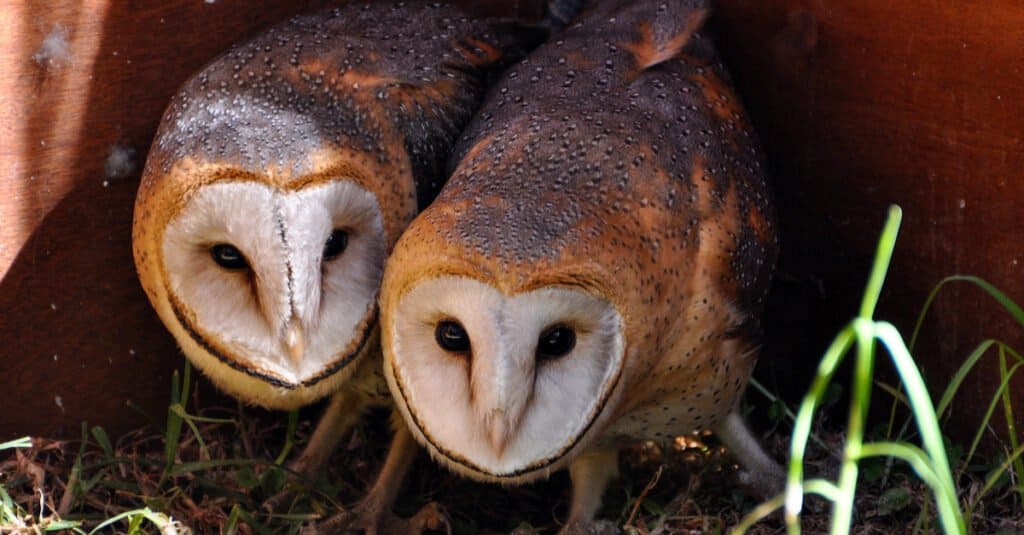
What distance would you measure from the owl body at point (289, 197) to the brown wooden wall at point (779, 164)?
7.8 inches

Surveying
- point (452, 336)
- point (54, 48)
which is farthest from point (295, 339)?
point (54, 48)

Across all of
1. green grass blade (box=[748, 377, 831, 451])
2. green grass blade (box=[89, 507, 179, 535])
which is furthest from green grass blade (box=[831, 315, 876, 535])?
green grass blade (box=[89, 507, 179, 535])

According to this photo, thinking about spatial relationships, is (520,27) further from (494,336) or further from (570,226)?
(494,336)

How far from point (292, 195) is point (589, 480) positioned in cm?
79

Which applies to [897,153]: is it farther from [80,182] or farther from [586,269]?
[80,182]

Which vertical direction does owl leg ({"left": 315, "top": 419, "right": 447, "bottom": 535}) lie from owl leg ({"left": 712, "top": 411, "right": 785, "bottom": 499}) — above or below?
below

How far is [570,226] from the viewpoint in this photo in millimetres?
1941

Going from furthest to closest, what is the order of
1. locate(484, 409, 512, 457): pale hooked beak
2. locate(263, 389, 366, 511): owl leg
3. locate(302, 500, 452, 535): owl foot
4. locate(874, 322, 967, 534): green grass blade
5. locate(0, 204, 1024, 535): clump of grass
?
locate(263, 389, 366, 511): owl leg
locate(302, 500, 452, 535): owl foot
locate(0, 204, 1024, 535): clump of grass
locate(484, 409, 512, 457): pale hooked beak
locate(874, 322, 967, 534): green grass blade

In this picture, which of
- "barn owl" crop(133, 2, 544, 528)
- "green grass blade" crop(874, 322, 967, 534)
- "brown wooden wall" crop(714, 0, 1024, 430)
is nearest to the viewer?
"green grass blade" crop(874, 322, 967, 534)

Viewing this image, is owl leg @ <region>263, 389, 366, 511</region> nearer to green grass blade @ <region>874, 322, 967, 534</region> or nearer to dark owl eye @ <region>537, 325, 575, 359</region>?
dark owl eye @ <region>537, 325, 575, 359</region>

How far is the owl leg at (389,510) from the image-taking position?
2.46 metres

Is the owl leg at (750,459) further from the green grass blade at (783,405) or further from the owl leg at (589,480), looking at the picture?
the owl leg at (589,480)

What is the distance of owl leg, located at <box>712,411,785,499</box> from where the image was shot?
2.46m

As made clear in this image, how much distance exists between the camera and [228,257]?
2170mm
